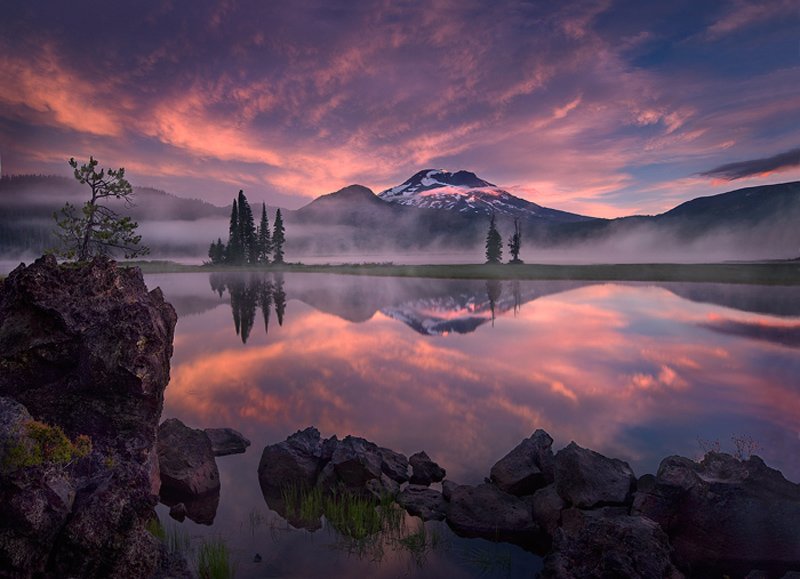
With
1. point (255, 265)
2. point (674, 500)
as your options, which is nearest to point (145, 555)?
point (674, 500)

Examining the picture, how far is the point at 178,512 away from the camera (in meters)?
11.9

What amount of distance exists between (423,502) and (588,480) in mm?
4402

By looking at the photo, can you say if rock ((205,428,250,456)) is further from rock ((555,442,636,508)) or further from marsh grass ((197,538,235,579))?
rock ((555,442,636,508))

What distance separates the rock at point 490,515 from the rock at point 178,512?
7126 mm

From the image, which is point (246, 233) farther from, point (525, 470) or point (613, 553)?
point (613, 553)

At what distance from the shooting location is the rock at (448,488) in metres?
12.5

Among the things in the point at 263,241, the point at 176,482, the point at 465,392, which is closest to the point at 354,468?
the point at 176,482

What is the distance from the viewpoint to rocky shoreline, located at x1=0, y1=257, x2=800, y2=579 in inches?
289

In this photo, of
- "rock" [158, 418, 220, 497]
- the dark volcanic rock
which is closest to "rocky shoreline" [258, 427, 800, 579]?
"rock" [158, 418, 220, 497]

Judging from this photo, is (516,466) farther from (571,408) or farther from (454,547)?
(571,408)

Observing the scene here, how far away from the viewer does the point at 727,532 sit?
9.63 metres

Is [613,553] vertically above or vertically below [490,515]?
above

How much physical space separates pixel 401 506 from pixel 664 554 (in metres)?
6.48

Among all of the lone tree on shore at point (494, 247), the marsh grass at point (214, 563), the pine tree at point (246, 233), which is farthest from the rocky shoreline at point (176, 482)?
the pine tree at point (246, 233)
